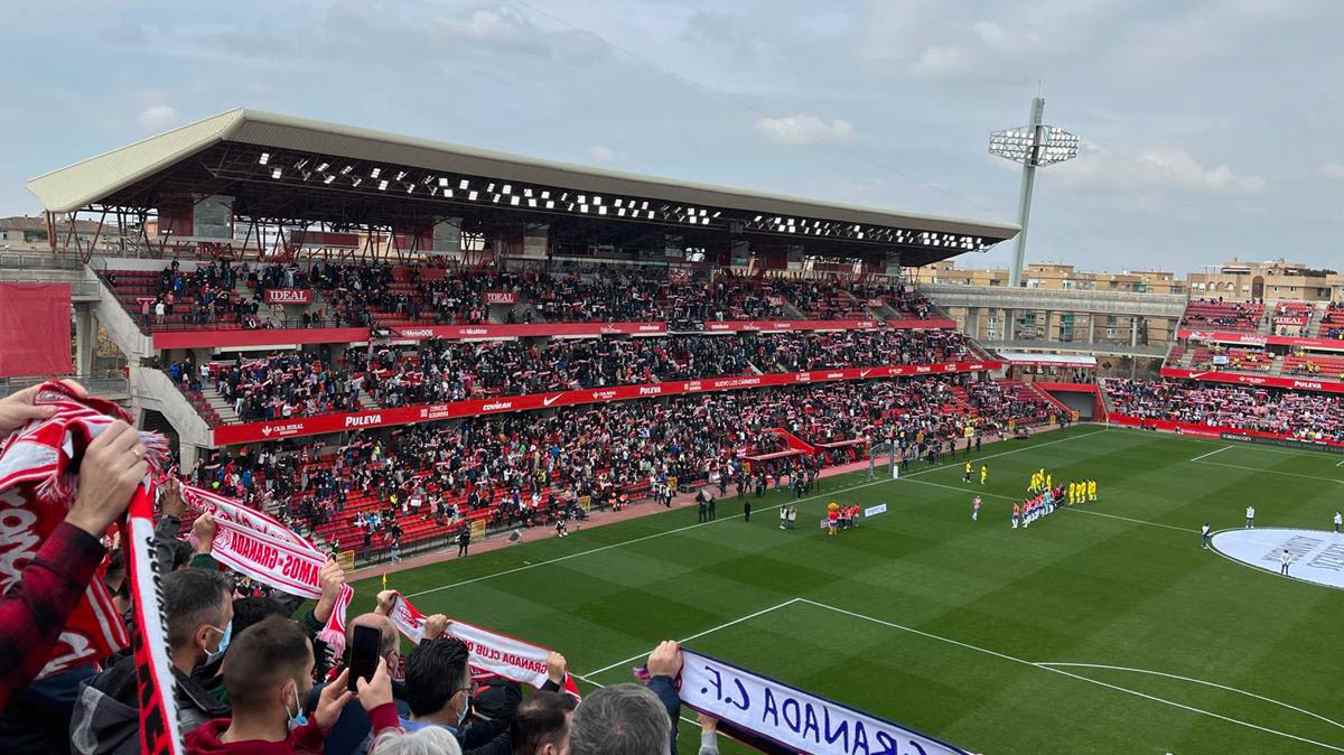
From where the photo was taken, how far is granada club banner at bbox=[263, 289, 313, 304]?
3685 centimetres

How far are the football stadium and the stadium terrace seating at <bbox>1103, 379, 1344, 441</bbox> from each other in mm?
360

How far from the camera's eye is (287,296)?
37281 mm

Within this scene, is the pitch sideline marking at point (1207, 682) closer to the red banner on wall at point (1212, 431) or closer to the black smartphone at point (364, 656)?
the black smartphone at point (364, 656)

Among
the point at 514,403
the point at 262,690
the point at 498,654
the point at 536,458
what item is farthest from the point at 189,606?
the point at 514,403

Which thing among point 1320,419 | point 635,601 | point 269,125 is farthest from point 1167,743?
point 1320,419

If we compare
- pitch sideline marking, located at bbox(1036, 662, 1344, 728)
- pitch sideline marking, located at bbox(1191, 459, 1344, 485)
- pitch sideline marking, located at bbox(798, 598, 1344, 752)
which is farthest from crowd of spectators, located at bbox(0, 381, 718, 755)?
pitch sideline marking, located at bbox(1191, 459, 1344, 485)

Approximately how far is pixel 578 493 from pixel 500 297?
11782 mm

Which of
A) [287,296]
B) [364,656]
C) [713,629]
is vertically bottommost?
[713,629]

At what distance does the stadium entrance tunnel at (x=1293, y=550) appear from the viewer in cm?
3225

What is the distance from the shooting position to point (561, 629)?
24641 millimetres

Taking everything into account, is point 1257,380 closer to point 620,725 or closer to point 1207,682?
point 1207,682

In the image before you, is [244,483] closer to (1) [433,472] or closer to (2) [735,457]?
(1) [433,472]

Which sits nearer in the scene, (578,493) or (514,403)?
(578,493)

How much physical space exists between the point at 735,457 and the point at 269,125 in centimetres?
2474
